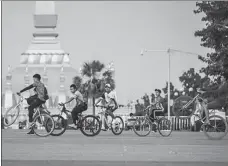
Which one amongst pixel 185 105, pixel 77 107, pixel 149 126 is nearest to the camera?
pixel 77 107

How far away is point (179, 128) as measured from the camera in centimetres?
3869

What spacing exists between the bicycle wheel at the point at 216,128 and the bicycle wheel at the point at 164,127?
7.14ft

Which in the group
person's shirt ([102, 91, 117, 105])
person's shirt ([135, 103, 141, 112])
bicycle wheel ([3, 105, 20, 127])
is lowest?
bicycle wheel ([3, 105, 20, 127])

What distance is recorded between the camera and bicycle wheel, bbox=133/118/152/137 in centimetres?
2098

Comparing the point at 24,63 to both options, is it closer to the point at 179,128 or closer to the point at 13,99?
the point at 13,99

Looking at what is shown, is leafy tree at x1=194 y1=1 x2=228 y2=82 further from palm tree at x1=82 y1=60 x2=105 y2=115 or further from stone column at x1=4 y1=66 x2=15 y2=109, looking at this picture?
stone column at x1=4 y1=66 x2=15 y2=109

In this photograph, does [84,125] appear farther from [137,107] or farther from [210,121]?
[137,107]

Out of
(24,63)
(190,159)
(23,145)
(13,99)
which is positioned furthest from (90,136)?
(24,63)

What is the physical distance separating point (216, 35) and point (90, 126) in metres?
19.3

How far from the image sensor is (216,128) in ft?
61.6

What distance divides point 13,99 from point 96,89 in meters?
36.4

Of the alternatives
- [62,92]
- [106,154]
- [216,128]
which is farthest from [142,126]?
[62,92]

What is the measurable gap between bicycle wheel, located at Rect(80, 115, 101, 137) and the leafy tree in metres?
16.4

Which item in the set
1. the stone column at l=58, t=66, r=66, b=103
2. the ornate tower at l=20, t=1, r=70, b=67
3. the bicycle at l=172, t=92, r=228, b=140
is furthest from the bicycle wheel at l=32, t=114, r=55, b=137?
the ornate tower at l=20, t=1, r=70, b=67
